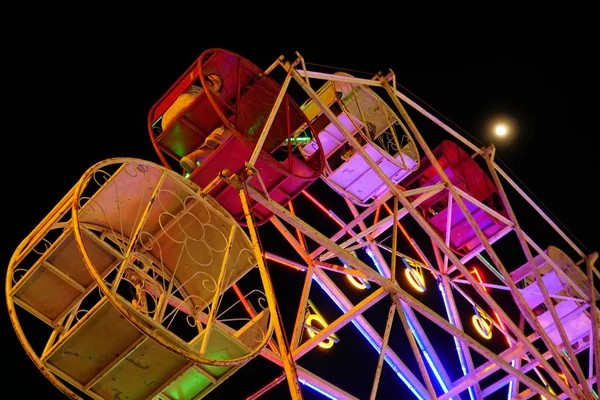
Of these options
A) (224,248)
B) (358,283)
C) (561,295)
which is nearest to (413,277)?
(358,283)

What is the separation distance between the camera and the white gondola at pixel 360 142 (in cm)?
1403

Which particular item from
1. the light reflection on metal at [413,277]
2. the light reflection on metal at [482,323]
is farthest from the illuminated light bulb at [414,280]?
the light reflection on metal at [482,323]

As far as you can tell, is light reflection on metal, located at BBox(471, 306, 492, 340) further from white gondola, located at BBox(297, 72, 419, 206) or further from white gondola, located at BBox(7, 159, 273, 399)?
white gondola, located at BBox(7, 159, 273, 399)

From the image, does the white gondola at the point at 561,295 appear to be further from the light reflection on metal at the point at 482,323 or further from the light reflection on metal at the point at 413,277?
the light reflection on metal at the point at 413,277

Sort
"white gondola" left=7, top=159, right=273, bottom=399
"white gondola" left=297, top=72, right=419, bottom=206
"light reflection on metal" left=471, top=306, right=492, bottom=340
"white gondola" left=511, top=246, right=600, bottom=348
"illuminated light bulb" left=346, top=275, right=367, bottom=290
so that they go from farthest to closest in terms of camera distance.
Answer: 1. "white gondola" left=511, top=246, right=600, bottom=348
2. "light reflection on metal" left=471, top=306, right=492, bottom=340
3. "illuminated light bulb" left=346, top=275, right=367, bottom=290
4. "white gondola" left=297, top=72, right=419, bottom=206
5. "white gondola" left=7, top=159, right=273, bottom=399

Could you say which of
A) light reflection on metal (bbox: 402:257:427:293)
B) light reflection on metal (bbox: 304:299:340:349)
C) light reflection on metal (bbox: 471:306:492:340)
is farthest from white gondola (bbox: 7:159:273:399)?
light reflection on metal (bbox: 471:306:492:340)

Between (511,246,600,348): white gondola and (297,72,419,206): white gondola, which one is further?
(511,246,600,348): white gondola

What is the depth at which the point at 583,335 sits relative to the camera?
18.8 metres

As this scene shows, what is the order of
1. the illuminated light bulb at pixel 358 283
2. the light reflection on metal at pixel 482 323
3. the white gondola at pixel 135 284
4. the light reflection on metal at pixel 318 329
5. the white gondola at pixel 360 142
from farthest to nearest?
1. the light reflection on metal at pixel 482 323
2. the illuminated light bulb at pixel 358 283
3. the white gondola at pixel 360 142
4. the light reflection on metal at pixel 318 329
5. the white gondola at pixel 135 284

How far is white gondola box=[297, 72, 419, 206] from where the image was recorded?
46.0 feet

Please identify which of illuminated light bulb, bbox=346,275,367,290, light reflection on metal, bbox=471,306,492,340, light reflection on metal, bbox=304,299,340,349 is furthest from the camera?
light reflection on metal, bbox=471,306,492,340

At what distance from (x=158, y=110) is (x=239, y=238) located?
2.99 metres

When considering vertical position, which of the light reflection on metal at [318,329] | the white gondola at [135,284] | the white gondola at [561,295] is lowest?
the white gondola at [135,284]

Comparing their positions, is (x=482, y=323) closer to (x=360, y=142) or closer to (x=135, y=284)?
(x=360, y=142)
